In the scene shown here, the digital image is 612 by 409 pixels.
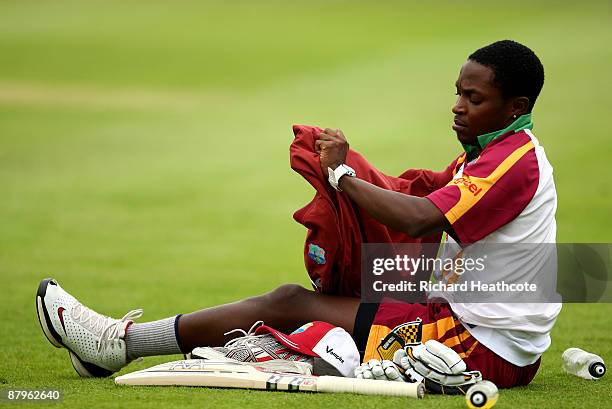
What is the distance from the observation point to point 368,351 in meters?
5.34

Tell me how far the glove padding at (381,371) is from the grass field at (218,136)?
13.3 inches

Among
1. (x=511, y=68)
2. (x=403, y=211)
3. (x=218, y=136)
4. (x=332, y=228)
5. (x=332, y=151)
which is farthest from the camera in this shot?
(x=218, y=136)

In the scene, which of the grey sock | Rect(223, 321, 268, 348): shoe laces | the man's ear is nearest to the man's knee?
Rect(223, 321, 268, 348): shoe laces

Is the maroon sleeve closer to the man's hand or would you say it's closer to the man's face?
the man's face

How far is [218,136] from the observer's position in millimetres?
21281

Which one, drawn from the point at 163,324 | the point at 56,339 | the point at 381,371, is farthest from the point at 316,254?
the point at 56,339

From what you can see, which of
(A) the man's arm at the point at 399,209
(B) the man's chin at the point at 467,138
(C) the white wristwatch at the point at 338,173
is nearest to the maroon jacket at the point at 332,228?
(C) the white wristwatch at the point at 338,173

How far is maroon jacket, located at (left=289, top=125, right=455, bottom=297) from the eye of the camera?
5.51 metres

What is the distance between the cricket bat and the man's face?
1443mm

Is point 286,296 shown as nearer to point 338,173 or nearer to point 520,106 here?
point 338,173

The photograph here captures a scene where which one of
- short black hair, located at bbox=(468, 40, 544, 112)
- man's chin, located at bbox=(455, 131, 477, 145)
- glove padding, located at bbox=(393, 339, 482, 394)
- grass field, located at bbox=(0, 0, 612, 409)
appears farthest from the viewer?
grass field, located at bbox=(0, 0, 612, 409)

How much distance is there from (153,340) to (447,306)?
5.42 feet

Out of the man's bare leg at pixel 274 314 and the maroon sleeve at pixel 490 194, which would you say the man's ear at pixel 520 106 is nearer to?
the maroon sleeve at pixel 490 194

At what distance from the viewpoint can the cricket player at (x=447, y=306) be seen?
16.6 feet
